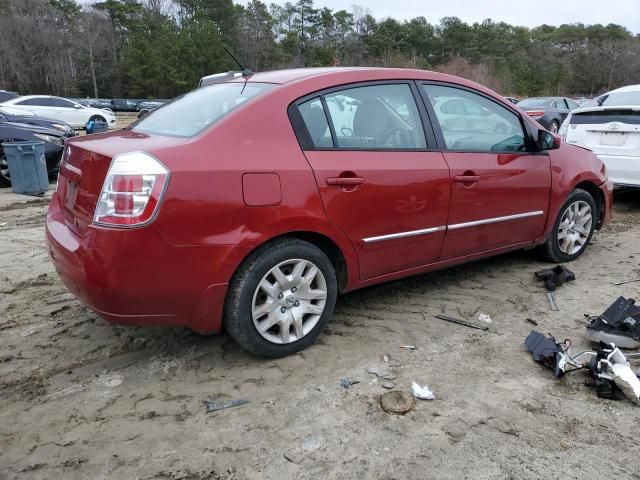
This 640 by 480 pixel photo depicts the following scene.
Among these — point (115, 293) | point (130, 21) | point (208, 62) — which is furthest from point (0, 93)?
point (130, 21)

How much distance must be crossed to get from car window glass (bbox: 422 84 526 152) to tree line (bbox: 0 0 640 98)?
159 feet

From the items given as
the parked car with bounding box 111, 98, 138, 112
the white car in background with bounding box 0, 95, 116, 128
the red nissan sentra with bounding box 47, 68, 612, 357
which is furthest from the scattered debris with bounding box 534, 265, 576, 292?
the parked car with bounding box 111, 98, 138, 112

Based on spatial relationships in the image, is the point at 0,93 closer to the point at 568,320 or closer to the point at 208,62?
the point at 568,320

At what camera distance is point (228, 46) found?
204ft

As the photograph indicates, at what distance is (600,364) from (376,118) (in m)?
1.94

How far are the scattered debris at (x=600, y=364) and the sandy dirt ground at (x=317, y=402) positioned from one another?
64mm

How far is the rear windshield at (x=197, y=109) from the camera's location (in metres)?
2.93

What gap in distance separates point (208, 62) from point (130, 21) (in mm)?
15546

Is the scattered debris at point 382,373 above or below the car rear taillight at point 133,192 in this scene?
below

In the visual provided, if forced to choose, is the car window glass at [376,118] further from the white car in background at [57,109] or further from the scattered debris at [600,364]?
the white car in background at [57,109]

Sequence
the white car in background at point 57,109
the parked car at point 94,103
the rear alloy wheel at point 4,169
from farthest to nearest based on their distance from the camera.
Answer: the parked car at point 94,103 < the white car in background at point 57,109 < the rear alloy wheel at point 4,169

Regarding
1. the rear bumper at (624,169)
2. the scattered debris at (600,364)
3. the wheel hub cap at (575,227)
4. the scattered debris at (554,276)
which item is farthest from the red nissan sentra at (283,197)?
the rear bumper at (624,169)

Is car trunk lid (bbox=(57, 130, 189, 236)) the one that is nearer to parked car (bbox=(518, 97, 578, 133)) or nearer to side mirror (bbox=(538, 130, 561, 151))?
side mirror (bbox=(538, 130, 561, 151))

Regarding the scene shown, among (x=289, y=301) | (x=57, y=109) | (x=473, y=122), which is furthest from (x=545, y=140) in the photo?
(x=57, y=109)
